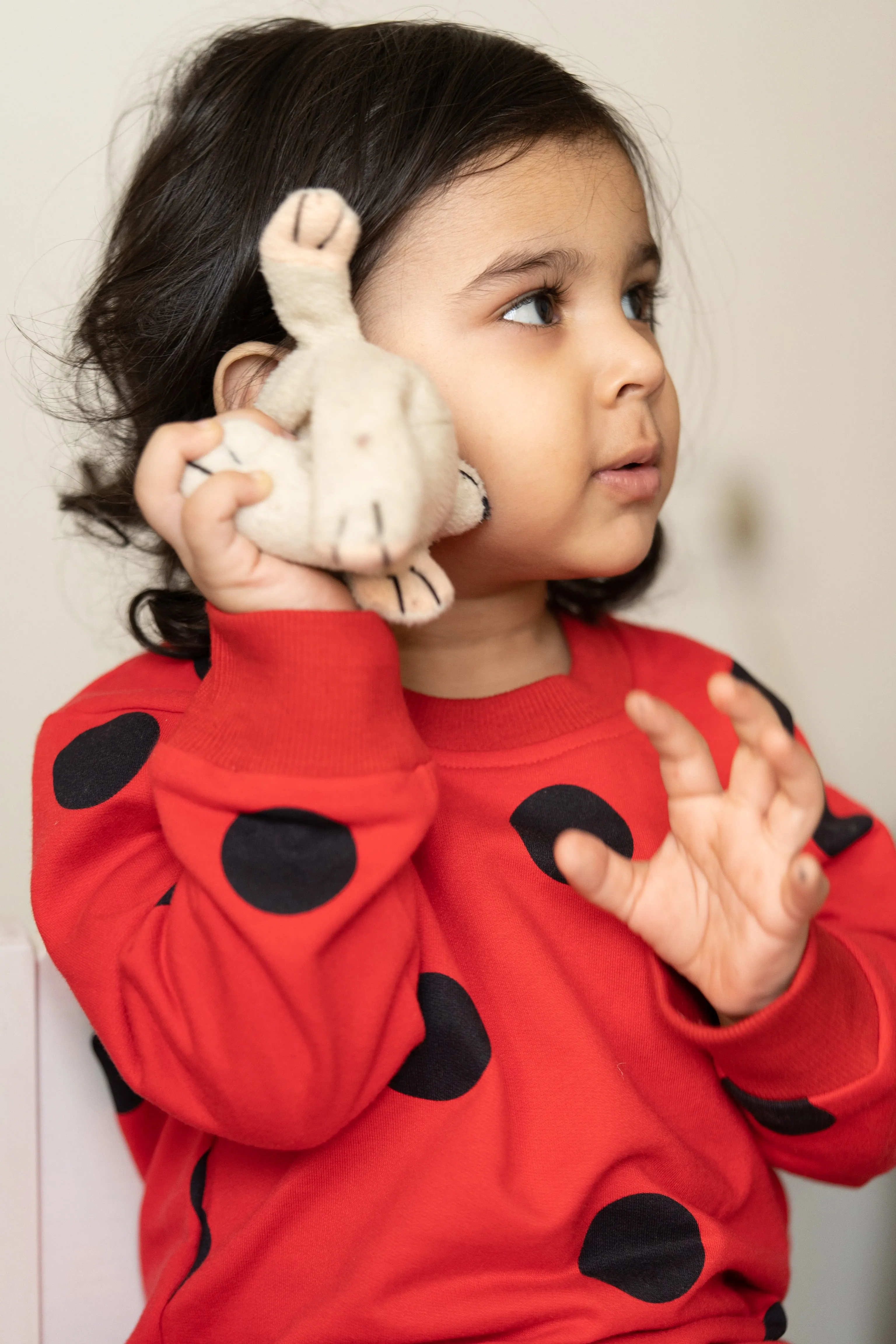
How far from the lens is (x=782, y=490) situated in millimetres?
1320

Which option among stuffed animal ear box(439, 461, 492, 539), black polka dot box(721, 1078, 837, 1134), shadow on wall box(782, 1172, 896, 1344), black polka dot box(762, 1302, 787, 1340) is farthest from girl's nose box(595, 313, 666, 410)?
shadow on wall box(782, 1172, 896, 1344)

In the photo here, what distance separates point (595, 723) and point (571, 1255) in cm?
33

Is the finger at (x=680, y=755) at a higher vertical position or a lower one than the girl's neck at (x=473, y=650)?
higher

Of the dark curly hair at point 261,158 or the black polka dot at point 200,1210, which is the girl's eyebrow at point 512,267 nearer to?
the dark curly hair at point 261,158

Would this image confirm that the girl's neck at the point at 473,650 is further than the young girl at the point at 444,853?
Yes

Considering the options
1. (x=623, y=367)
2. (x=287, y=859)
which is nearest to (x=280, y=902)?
(x=287, y=859)

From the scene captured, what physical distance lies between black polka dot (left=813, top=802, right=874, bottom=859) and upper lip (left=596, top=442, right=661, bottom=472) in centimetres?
28

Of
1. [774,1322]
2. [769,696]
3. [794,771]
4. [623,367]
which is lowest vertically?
[774,1322]

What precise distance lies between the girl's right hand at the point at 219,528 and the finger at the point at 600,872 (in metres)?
0.18

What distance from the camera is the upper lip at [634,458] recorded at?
2.44 feet

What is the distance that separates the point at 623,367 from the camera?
0.73m

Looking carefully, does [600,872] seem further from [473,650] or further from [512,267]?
[512,267]

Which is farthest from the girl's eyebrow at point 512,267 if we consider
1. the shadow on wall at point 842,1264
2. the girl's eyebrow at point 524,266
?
the shadow on wall at point 842,1264

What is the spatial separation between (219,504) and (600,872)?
0.95 feet
